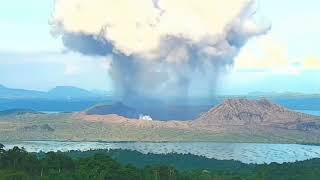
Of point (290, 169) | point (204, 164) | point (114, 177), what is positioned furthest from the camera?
point (204, 164)

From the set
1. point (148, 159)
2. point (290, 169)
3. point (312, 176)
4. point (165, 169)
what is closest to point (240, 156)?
point (148, 159)

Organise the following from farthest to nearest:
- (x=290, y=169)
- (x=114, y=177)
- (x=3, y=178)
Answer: (x=290, y=169) < (x=114, y=177) < (x=3, y=178)

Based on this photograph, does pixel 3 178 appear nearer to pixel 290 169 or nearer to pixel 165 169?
pixel 165 169

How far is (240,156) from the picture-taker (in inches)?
7352

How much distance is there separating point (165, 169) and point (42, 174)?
15759mm

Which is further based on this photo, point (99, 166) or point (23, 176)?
point (99, 166)

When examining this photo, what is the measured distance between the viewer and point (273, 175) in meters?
104

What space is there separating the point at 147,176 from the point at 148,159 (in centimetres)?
6374

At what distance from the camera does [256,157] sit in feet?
609

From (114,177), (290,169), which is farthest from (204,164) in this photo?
(114,177)

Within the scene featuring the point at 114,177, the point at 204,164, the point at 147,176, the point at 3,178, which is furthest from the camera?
the point at 204,164

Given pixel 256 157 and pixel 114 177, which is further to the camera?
pixel 256 157

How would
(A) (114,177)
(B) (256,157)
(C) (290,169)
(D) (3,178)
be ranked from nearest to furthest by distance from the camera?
(D) (3,178)
(A) (114,177)
(C) (290,169)
(B) (256,157)

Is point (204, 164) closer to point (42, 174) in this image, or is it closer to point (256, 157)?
point (256, 157)
